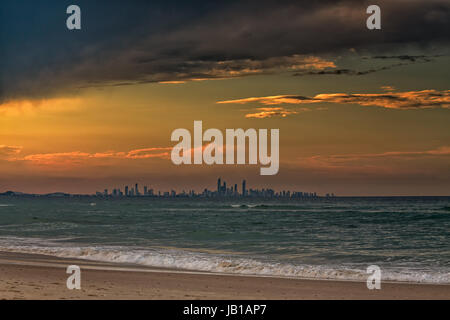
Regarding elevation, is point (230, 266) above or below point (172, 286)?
below

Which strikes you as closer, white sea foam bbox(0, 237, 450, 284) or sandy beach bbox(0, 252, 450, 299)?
sandy beach bbox(0, 252, 450, 299)

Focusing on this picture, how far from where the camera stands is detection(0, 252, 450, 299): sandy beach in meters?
12.8

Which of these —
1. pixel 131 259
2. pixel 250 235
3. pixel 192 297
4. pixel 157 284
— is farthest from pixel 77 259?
pixel 250 235

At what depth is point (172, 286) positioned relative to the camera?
14852 millimetres

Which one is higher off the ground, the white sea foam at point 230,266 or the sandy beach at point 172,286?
the sandy beach at point 172,286

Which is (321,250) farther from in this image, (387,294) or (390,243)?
(387,294)

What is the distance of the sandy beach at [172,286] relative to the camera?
12.8m

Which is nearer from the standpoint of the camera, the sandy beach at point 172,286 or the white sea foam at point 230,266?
the sandy beach at point 172,286

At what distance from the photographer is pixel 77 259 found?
23047 millimetres
